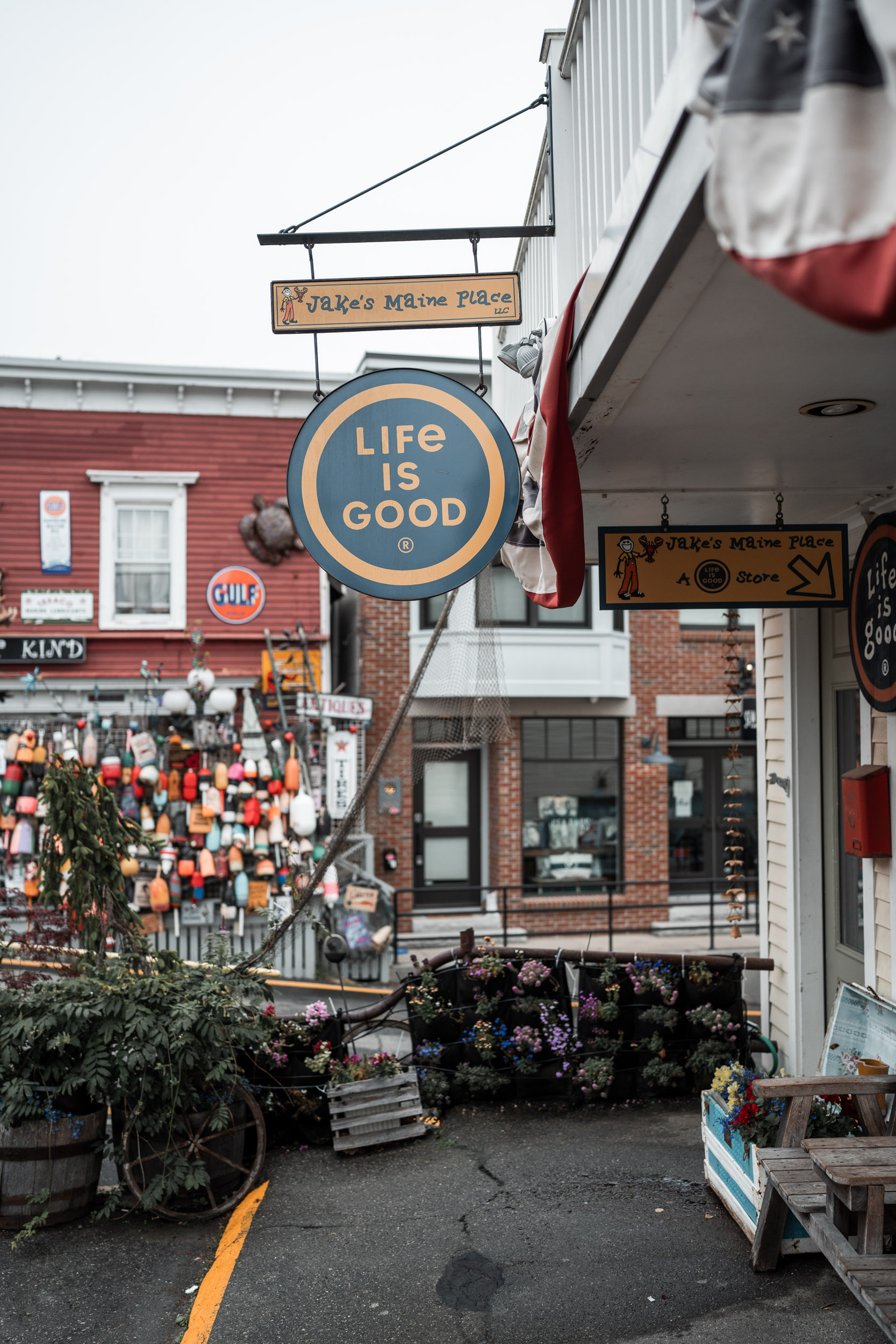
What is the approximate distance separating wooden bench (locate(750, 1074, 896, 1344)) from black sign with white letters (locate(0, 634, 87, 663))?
10575mm

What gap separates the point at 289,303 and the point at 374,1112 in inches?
174

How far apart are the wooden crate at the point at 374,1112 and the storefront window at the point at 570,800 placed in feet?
28.5

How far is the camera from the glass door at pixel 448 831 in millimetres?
14453

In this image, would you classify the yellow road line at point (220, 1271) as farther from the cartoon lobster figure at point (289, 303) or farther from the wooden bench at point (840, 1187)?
the cartoon lobster figure at point (289, 303)

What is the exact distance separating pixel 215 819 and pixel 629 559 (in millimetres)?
8826

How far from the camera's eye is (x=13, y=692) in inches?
492

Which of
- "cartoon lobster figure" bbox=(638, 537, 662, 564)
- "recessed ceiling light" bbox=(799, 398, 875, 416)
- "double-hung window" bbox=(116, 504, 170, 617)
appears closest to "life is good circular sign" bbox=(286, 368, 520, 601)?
"cartoon lobster figure" bbox=(638, 537, 662, 564)

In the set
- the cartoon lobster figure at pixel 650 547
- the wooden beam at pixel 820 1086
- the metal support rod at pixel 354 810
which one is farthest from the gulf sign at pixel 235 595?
the wooden beam at pixel 820 1086

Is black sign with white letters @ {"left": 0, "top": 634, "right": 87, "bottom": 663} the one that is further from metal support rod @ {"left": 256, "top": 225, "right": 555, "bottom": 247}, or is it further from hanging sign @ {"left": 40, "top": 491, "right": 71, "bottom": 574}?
metal support rod @ {"left": 256, "top": 225, "right": 555, "bottom": 247}

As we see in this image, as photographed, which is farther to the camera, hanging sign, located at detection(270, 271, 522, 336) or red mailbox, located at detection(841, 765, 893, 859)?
red mailbox, located at detection(841, 765, 893, 859)

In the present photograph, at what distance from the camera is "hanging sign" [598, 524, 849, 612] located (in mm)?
4422

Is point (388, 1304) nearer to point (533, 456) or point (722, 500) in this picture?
point (533, 456)

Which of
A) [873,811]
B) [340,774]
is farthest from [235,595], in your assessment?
[873,811]

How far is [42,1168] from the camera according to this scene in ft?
15.9
